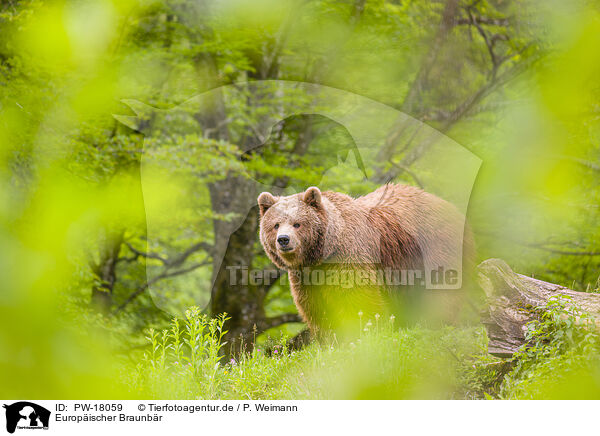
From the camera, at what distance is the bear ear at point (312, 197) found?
321 cm

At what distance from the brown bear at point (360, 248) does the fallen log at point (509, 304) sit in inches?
22.6

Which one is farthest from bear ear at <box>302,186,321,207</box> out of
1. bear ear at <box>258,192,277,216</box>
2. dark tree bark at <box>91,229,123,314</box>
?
dark tree bark at <box>91,229,123,314</box>

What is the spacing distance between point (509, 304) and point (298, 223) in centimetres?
145

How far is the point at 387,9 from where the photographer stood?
14.2 feet

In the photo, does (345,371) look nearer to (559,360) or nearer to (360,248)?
(360,248)

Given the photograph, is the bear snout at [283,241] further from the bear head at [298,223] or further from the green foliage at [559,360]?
the green foliage at [559,360]

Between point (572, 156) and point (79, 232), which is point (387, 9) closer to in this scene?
point (572, 156)

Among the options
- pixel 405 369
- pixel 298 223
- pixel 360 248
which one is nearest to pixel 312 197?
pixel 298 223

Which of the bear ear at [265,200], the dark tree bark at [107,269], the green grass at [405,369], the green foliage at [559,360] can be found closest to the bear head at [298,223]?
the bear ear at [265,200]

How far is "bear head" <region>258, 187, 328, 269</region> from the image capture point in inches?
126

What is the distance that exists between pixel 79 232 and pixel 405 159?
131 inches

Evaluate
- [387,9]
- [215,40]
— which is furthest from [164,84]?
[387,9]

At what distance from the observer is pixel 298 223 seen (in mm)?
3201

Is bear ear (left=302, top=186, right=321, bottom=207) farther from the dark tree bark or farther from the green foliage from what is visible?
the dark tree bark
